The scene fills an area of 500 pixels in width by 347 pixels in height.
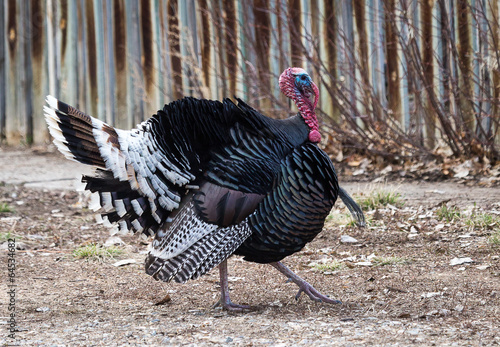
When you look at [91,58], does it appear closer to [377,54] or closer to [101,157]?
[377,54]

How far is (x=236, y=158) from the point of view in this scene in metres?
3.80

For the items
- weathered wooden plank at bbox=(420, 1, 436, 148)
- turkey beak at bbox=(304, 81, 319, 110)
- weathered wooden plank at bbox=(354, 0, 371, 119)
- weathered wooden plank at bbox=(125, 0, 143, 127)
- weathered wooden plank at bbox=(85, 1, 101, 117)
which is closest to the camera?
turkey beak at bbox=(304, 81, 319, 110)

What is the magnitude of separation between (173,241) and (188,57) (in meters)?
5.06

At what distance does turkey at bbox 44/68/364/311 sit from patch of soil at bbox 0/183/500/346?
1.20 ft

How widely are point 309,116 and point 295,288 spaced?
1128mm

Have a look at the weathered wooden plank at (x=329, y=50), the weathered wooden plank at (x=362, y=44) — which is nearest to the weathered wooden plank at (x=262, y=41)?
the weathered wooden plank at (x=329, y=50)

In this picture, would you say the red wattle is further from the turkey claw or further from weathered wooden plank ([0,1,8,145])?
weathered wooden plank ([0,1,8,145])

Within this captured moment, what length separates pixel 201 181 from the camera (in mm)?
3807

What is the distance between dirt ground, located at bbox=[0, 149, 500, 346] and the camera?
10.9 ft

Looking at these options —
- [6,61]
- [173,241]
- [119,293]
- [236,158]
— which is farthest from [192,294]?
[6,61]

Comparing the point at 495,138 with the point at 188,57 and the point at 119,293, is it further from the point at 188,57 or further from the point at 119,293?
the point at 119,293

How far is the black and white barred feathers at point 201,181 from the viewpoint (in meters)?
3.66

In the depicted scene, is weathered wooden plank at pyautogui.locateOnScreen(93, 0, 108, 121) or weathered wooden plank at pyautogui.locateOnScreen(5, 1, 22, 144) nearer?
weathered wooden plank at pyautogui.locateOnScreen(93, 0, 108, 121)

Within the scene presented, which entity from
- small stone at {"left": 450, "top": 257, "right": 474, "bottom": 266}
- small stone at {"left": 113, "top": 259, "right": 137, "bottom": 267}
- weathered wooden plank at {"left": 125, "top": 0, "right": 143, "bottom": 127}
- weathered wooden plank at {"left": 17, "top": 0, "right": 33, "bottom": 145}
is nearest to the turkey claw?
small stone at {"left": 450, "top": 257, "right": 474, "bottom": 266}
